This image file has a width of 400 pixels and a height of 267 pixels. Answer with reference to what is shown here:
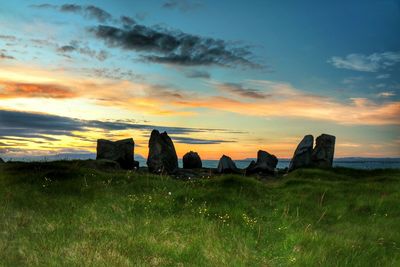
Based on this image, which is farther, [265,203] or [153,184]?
[153,184]

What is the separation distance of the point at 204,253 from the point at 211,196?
7916mm

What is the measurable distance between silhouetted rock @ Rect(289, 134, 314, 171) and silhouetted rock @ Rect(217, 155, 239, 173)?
6.34 m

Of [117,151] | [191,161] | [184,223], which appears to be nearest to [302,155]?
[191,161]

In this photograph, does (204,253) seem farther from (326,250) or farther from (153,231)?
(326,250)

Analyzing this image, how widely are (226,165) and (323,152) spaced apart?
10.7 metres

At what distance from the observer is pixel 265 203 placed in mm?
20953

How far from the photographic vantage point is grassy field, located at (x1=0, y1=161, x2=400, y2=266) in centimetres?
1145

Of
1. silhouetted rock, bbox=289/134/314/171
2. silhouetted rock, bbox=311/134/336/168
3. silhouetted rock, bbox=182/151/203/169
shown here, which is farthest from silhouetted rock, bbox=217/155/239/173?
silhouetted rock, bbox=311/134/336/168

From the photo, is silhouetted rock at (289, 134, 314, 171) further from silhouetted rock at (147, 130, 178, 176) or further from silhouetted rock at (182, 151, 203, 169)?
silhouetted rock at (147, 130, 178, 176)

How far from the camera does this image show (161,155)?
47500 mm

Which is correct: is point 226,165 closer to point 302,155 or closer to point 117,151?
point 302,155

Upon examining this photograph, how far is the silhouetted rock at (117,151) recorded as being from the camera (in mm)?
49156

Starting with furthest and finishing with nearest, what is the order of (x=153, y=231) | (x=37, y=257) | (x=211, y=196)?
(x=211, y=196)
(x=153, y=231)
(x=37, y=257)

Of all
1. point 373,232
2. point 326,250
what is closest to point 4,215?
point 326,250
